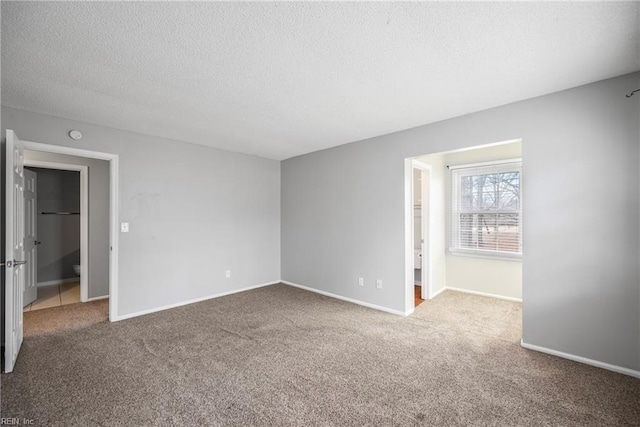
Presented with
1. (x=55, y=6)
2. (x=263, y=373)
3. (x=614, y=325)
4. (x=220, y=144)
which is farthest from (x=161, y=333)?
(x=614, y=325)

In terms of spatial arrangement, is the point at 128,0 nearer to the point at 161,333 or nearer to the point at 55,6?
the point at 55,6

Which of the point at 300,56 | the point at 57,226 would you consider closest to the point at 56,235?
the point at 57,226

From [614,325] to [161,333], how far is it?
411 cm

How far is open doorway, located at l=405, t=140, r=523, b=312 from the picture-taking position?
4.17 meters

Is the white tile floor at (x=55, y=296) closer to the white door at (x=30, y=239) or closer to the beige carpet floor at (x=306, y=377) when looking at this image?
the white door at (x=30, y=239)

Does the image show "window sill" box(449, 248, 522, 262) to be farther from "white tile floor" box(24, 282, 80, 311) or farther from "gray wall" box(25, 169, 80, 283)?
"gray wall" box(25, 169, 80, 283)

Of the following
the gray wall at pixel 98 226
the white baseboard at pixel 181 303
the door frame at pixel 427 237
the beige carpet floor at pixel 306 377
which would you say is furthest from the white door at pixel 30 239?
the door frame at pixel 427 237

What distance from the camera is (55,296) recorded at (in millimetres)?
4508

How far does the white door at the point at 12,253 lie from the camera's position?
2.28 metres

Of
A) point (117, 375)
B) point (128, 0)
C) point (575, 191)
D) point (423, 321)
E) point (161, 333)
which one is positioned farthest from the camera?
point (423, 321)

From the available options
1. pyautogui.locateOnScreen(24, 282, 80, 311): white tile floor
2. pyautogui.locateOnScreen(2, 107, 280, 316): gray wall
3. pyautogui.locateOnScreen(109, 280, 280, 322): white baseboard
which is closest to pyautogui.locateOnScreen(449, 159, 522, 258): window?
pyautogui.locateOnScreen(2, 107, 280, 316): gray wall

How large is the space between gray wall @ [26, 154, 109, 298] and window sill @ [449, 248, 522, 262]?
547cm

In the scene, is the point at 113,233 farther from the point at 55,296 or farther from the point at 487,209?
the point at 487,209

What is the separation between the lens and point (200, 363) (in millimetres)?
2457
